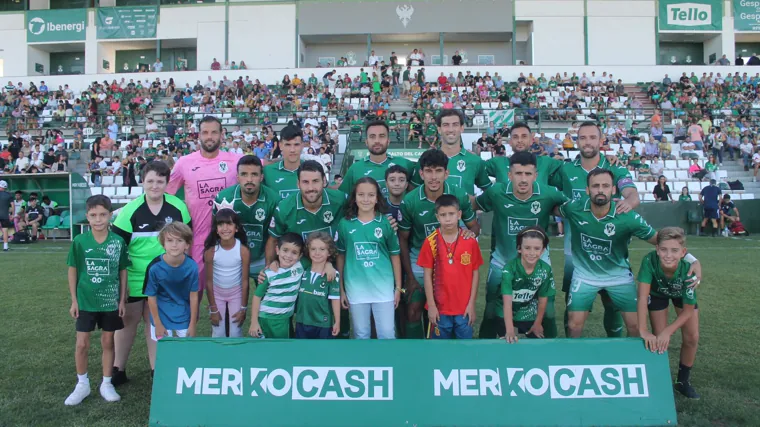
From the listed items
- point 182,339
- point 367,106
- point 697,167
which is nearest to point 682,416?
point 182,339

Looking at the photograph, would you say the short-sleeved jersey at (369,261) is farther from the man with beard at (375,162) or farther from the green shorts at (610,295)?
the green shorts at (610,295)

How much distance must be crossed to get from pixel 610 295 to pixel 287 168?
128 inches

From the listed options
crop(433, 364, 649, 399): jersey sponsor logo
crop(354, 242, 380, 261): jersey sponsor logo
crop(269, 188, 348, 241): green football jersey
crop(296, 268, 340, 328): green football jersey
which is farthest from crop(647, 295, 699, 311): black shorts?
crop(269, 188, 348, 241): green football jersey

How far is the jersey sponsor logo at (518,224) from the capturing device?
515cm

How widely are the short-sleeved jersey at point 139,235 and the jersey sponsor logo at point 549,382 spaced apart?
2705mm

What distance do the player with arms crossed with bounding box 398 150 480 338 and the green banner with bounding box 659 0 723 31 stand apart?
3203 cm

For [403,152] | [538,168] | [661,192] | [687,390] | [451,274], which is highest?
[403,152]

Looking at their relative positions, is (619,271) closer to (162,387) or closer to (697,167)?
(162,387)

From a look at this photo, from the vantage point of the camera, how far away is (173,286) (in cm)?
452

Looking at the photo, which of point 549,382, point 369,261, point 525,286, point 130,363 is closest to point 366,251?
point 369,261

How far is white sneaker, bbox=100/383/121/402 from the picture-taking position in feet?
14.5

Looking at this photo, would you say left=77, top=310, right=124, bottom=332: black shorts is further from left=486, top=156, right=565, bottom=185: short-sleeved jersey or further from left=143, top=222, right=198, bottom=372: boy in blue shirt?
left=486, top=156, right=565, bottom=185: short-sleeved jersey

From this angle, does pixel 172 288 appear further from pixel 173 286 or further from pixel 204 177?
pixel 204 177

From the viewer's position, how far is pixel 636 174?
2031 centimetres
